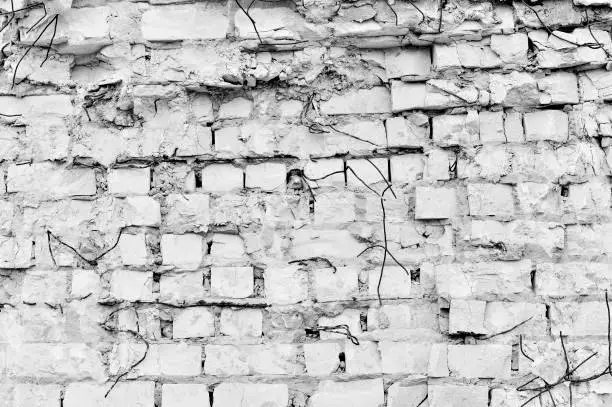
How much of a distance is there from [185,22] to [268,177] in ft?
2.02

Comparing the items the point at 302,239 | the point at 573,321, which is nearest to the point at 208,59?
the point at 302,239

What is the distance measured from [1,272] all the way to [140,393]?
647 millimetres

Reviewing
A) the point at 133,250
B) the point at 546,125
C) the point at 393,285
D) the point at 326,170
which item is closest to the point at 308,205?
the point at 326,170

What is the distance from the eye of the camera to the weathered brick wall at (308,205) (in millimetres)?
2502

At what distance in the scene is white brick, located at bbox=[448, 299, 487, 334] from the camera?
2481 mm

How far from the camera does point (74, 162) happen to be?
2.62 metres

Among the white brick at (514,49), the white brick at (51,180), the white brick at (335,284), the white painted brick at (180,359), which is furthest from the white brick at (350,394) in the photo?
the white brick at (514,49)

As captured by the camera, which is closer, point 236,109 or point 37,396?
point 37,396

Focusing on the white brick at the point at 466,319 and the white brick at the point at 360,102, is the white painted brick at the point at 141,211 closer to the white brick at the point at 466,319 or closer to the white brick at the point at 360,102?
the white brick at the point at 360,102

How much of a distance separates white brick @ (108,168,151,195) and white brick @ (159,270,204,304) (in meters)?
0.31

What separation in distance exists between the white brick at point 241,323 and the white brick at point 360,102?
2.43ft

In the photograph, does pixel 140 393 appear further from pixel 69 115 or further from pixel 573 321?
pixel 573 321

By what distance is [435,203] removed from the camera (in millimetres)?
2549

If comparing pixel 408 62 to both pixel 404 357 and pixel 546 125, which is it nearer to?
pixel 546 125
